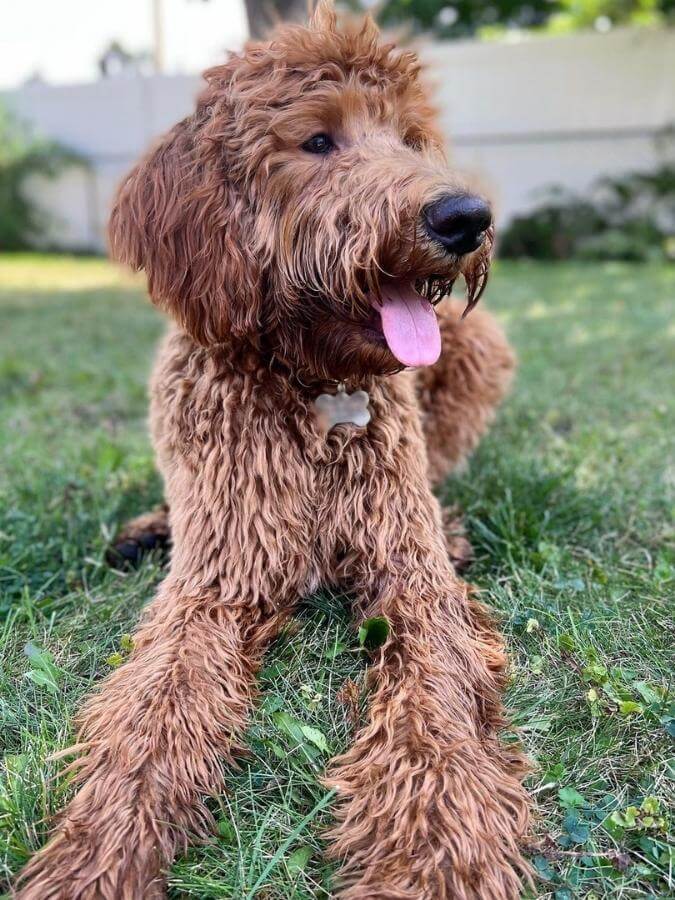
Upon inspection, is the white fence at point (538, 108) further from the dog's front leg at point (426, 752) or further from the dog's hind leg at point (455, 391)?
the dog's front leg at point (426, 752)

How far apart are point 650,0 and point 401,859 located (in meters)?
18.7

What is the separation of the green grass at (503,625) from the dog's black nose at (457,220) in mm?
1151

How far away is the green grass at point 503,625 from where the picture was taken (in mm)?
1700

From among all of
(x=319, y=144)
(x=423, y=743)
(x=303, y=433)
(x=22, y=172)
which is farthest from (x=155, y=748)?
(x=22, y=172)

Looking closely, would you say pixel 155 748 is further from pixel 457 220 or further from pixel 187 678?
pixel 457 220

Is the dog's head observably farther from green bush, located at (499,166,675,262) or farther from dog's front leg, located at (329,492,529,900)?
green bush, located at (499,166,675,262)

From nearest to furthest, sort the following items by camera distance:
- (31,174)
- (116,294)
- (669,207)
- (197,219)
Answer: (197,219)
(116,294)
(669,207)
(31,174)

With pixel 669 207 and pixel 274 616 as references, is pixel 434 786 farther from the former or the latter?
pixel 669 207

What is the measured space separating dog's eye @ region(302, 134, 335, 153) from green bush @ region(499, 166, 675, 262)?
37.9 ft

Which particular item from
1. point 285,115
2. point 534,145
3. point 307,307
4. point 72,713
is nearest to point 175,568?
point 72,713

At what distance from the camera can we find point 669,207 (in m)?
13.3

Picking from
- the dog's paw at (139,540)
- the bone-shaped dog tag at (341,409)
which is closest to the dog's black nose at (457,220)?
the bone-shaped dog tag at (341,409)

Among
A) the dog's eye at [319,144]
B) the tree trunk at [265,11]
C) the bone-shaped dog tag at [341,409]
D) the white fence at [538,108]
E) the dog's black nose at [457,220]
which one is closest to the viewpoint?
the dog's black nose at [457,220]

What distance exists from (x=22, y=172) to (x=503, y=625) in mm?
17851
